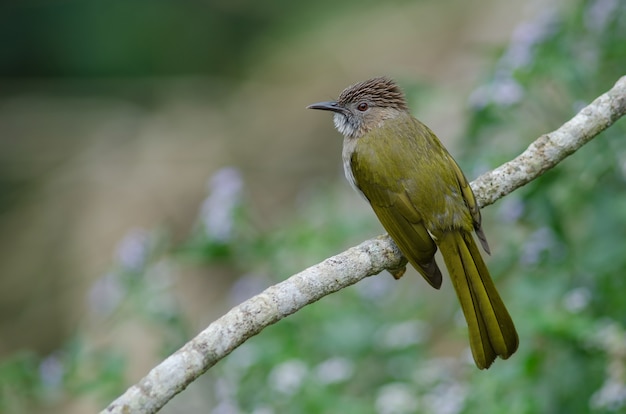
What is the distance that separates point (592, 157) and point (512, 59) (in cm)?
55

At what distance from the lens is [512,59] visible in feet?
13.1

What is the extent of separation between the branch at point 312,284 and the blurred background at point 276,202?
565mm

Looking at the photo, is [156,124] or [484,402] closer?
[484,402]

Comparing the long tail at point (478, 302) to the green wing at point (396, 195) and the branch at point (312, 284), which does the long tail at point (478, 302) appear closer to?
the green wing at point (396, 195)

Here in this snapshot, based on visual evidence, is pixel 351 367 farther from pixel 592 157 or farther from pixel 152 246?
pixel 592 157

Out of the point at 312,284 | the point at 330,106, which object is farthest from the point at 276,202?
the point at 312,284

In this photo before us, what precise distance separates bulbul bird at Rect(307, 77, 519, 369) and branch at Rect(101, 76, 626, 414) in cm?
14

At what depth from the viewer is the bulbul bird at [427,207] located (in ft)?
10.4

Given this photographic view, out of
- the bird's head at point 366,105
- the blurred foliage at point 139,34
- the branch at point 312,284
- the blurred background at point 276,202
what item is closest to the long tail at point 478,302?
the branch at point 312,284

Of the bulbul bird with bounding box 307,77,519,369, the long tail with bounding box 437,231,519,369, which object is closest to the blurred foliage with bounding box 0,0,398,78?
the bulbul bird with bounding box 307,77,519,369

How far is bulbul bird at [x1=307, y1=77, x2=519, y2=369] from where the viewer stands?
3.16 m

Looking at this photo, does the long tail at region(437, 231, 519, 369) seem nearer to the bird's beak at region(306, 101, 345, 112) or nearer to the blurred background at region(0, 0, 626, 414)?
the blurred background at region(0, 0, 626, 414)

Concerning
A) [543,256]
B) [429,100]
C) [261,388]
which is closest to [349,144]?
[429,100]

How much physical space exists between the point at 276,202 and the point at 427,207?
6.06 meters
